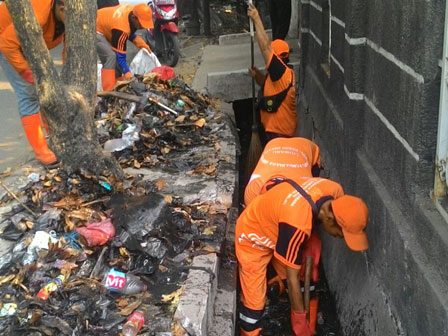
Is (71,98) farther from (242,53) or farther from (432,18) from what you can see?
(242,53)

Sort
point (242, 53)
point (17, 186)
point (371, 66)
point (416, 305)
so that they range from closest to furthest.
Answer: point (416, 305) → point (371, 66) → point (17, 186) → point (242, 53)

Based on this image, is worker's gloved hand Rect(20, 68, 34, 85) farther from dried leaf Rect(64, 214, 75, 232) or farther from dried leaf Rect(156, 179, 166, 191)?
dried leaf Rect(64, 214, 75, 232)

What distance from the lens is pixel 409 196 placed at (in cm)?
301

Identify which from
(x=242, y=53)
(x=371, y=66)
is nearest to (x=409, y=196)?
(x=371, y=66)

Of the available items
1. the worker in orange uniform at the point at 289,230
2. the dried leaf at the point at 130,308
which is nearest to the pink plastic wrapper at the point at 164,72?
the worker in orange uniform at the point at 289,230

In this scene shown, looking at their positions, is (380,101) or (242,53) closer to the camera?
(380,101)

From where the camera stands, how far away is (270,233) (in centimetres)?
392

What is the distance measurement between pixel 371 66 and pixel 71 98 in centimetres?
232

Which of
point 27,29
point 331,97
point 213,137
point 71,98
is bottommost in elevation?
point 213,137

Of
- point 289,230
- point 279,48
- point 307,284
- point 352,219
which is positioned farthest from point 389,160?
point 279,48

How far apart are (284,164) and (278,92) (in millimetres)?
1748

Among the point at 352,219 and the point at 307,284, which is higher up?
the point at 352,219

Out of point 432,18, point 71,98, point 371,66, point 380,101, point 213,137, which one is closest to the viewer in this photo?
point 432,18

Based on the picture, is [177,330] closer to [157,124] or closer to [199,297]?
[199,297]
